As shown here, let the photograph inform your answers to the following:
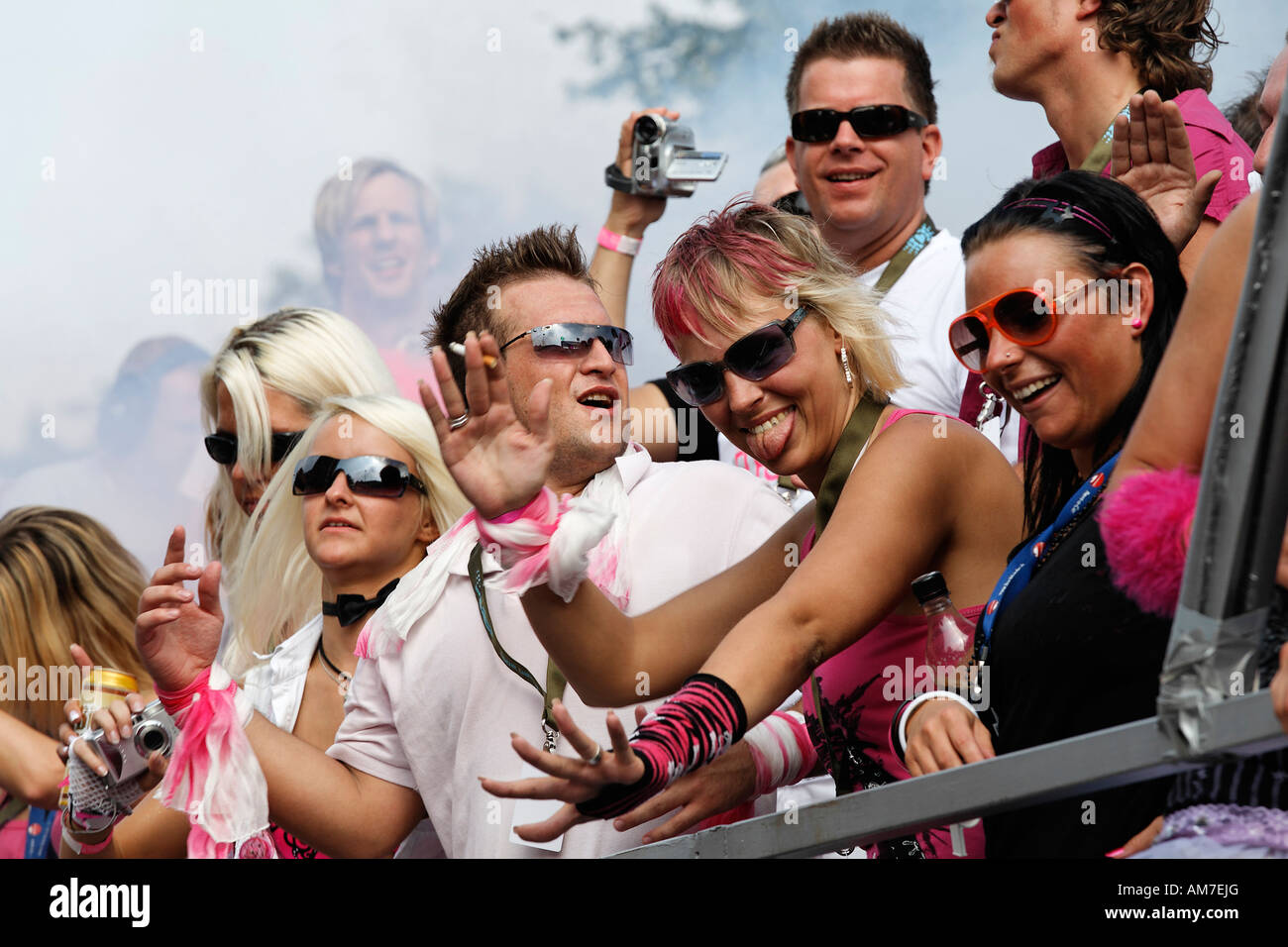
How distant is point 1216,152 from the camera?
111 inches

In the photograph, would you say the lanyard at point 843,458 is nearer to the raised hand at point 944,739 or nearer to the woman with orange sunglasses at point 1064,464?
the woman with orange sunglasses at point 1064,464

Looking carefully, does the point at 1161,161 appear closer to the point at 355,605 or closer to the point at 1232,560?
the point at 1232,560

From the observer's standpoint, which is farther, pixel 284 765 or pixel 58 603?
pixel 58 603

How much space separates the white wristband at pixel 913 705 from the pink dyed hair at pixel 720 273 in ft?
2.53

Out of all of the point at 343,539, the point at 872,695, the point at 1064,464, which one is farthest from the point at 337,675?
the point at 1064,464

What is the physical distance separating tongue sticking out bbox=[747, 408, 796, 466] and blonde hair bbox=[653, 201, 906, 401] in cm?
16

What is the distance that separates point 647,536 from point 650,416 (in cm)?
107

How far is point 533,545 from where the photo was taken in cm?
209

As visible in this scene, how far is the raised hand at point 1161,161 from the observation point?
2512 millimetres

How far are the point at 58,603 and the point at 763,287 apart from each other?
95.3 inches

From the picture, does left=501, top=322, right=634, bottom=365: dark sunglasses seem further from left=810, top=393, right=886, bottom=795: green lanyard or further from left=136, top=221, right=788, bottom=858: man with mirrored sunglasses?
A: left=810, top=393, right=886, bottom=795: green lanyard

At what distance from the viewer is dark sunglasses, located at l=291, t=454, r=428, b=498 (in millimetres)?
3260
